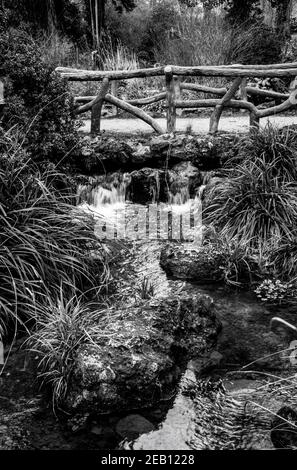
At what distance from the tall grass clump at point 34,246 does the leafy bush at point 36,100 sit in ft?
2.88

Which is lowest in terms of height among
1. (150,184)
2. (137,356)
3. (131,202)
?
(137,356)

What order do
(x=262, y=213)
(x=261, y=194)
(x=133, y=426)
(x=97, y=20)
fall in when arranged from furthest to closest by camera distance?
(x=97, y=20), (x=261, y=194), (x=262, y=213), (x=133, y=426)

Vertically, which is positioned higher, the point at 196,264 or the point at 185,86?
the point at 185,86

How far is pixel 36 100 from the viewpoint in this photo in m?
7.21

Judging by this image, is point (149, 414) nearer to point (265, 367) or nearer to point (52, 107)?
point (265, 367)

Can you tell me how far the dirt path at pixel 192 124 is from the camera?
10.6 meters

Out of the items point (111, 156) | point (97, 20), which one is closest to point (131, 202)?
point (111, 156)

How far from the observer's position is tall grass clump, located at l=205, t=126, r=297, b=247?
6.60 m

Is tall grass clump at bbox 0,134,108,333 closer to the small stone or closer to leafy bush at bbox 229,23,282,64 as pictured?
the small stone

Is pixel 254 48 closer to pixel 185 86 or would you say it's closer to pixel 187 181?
pixel 185 86

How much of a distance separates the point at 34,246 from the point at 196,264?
1924 millimetres

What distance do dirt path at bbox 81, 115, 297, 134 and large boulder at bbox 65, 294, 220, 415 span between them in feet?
20.3

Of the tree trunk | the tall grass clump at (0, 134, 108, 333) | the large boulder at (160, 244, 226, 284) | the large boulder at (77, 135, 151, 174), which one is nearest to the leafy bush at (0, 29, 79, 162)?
the tall grass clump at (0, 134, 108, 333)

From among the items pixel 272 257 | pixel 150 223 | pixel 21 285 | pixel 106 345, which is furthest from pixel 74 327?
pixel 150 223
